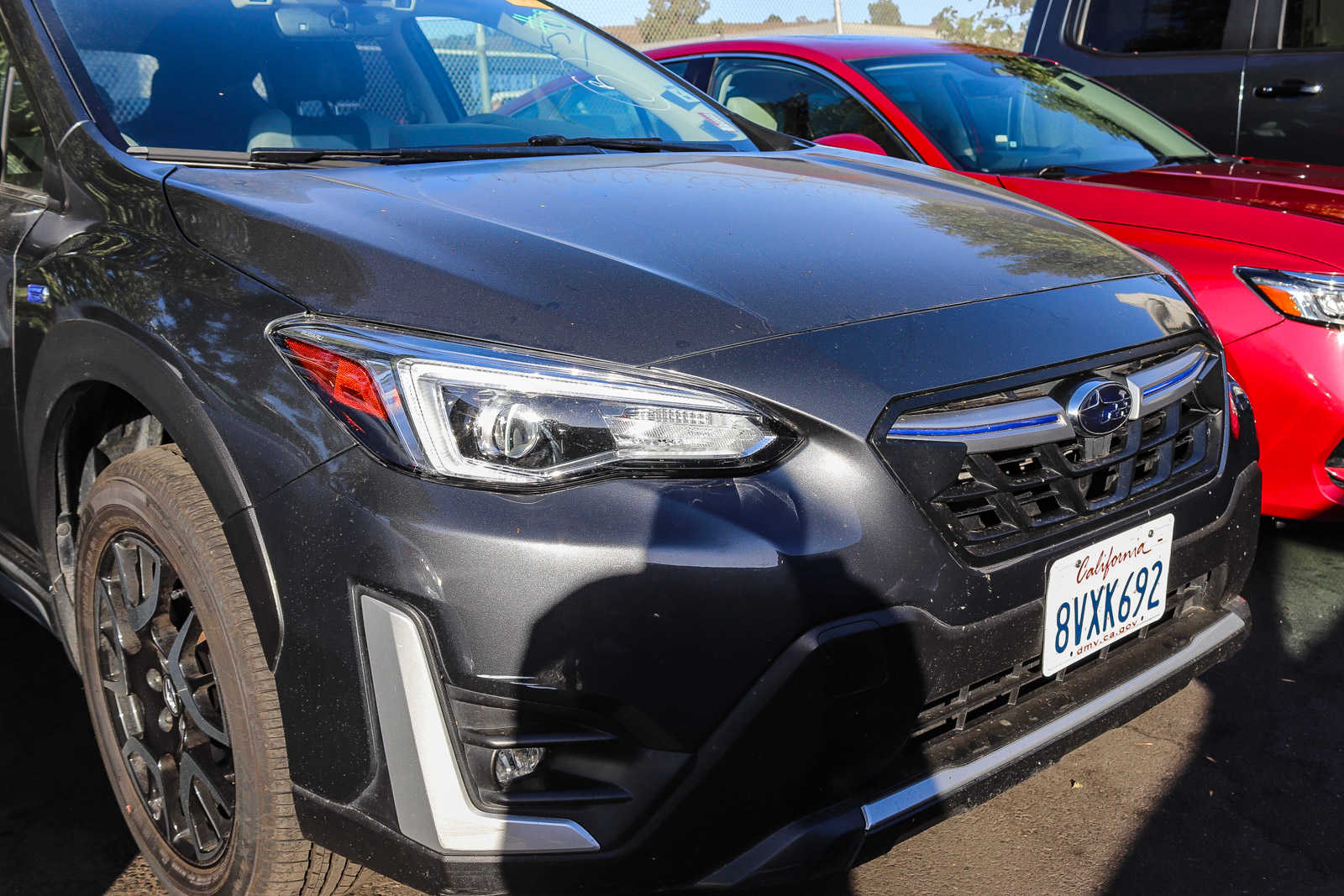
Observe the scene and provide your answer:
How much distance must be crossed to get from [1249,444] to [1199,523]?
0.89 ft

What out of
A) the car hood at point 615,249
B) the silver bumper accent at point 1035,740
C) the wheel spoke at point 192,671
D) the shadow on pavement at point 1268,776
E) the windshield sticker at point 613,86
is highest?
the windshield sticker at point 613,86

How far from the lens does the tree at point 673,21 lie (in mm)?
12773

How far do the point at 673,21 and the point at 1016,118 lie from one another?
9792 mm

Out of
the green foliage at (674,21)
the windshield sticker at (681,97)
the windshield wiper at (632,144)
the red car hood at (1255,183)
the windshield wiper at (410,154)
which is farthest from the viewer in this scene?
the green foliage at (674,21)

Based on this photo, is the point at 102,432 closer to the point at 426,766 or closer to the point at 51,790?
the point at 51,790

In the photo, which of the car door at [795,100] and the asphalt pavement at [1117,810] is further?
the car door at [795,100]

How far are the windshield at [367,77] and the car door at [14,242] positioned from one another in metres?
0.18

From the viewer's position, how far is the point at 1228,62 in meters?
5.25

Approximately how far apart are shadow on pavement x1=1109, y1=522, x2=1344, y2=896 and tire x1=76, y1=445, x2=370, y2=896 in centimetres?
142

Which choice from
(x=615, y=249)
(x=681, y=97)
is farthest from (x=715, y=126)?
(x=615, y=249)

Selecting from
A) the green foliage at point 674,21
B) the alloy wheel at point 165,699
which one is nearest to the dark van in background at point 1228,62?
the alloy wheel at point 165,699

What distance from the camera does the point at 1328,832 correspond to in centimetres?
221

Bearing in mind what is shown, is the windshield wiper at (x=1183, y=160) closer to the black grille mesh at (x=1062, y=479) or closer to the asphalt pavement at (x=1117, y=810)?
the asphalt pavement at (x=1117, y=810)

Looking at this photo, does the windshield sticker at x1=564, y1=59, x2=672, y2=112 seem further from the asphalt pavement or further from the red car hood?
the asphalt pavement
